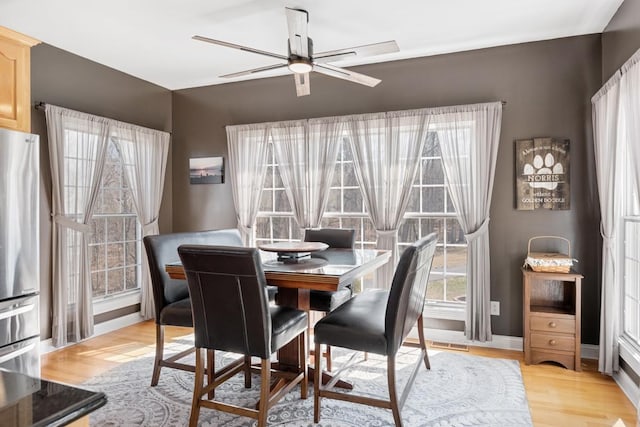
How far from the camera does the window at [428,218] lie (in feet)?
Result: 12.7

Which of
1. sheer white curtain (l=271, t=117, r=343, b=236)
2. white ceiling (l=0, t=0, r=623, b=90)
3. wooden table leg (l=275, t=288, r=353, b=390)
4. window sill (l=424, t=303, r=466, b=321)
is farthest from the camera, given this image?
sheer white curtain (l=271, t=117, r=343, b=236)

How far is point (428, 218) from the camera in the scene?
3.93 meters

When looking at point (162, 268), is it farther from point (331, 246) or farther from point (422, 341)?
point (422, 341)

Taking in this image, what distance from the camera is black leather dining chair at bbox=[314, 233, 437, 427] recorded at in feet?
7.16

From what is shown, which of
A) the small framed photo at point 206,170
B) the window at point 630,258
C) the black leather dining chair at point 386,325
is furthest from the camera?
the small framed photo at point 206,170

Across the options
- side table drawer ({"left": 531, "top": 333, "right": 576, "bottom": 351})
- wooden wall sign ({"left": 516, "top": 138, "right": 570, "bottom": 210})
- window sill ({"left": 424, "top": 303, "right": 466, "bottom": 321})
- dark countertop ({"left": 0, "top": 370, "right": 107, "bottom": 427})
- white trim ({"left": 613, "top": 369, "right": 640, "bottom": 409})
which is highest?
wooden wall sign ({"left": 516, "top": 138, "right": 570, "bottom": 210})

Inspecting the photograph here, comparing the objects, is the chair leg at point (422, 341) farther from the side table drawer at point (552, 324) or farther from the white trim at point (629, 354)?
the white trim at point (629, 354)

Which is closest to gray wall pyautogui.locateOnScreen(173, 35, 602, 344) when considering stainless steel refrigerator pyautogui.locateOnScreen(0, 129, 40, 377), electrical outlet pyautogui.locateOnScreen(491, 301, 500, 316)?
electrical outlet pyautogui.locateOnScreen(491, 301, 500, 316)

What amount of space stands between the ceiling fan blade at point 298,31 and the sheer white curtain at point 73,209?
7.54 ft

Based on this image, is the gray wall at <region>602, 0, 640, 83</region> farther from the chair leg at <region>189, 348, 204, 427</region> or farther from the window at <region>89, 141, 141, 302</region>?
the window at <region>89, 141, 141, 302</region>

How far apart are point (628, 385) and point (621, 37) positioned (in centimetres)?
237

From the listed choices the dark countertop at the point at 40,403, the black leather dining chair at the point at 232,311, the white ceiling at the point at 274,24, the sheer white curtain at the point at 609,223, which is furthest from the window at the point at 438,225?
the dark countertop at the point at 40,403

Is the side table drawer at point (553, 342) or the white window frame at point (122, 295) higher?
the white window frame at point (122, 295)

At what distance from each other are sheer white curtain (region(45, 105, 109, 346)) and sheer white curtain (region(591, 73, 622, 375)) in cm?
426
